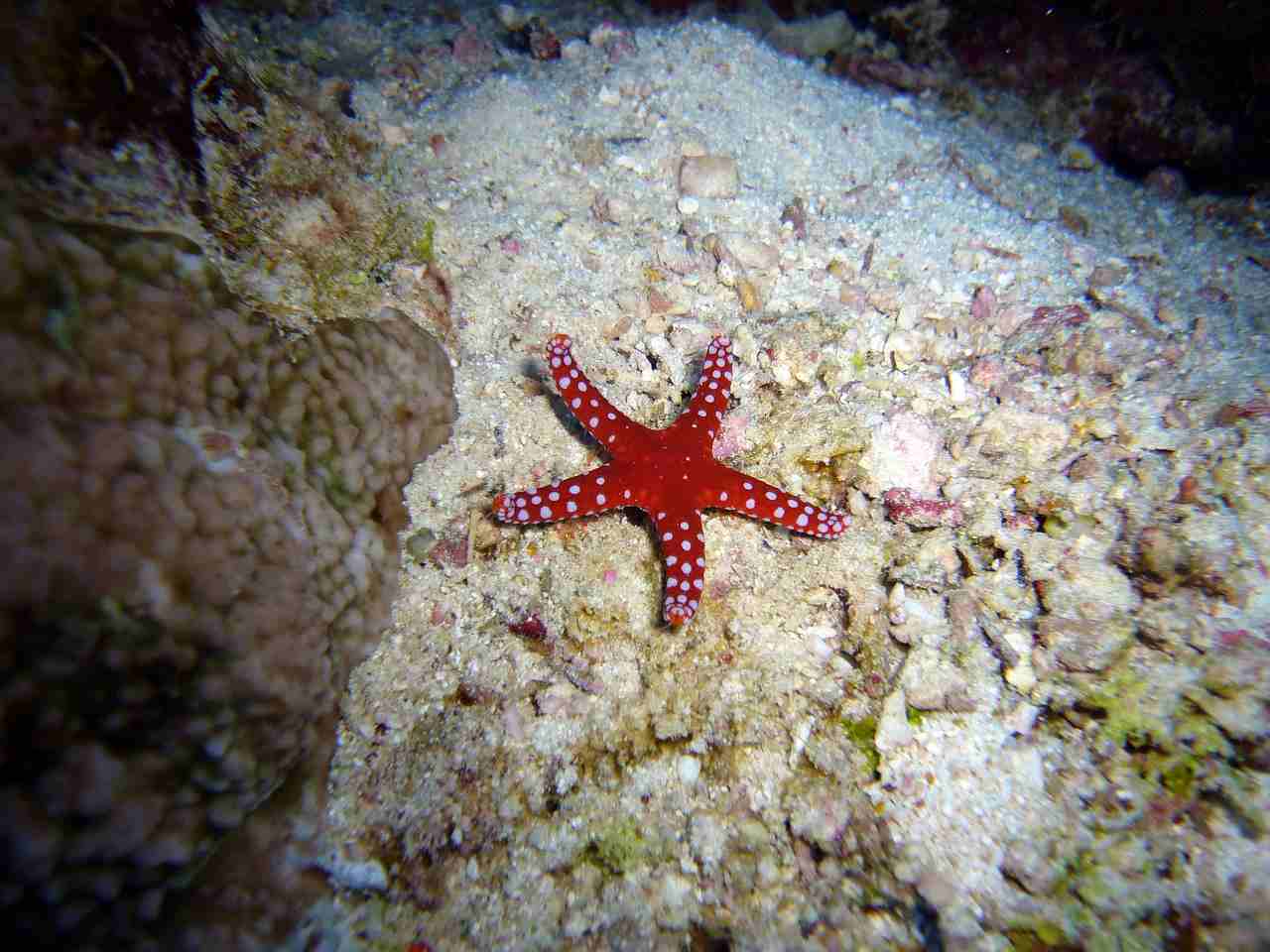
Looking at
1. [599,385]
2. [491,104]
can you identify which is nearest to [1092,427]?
[599,385]

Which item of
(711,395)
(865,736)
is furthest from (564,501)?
(865,736)

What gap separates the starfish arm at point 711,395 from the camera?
4797 millimetres

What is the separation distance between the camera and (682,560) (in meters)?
4.34

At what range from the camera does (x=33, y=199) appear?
3123 millimetres

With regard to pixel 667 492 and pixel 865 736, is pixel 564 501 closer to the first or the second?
pixel 667 492

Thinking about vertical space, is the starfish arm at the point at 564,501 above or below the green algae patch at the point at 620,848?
above

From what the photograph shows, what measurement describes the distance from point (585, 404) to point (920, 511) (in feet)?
8.74

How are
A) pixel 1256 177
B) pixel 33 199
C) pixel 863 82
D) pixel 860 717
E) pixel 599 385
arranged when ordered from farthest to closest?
pixel 863 82 → pixel 1256 177 → pixel 599 385 → pixel 860 717 → pixel 33 199

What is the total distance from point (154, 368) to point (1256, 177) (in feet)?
37.1

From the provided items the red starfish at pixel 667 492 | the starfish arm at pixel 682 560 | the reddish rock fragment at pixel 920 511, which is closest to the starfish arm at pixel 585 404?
the red starfish at pixel 667 492

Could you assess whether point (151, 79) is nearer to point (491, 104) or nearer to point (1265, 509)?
point (491, 104)

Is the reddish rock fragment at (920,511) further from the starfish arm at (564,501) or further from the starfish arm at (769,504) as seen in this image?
the starfish arm at (564,501)

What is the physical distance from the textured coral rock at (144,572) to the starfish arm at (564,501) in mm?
1123

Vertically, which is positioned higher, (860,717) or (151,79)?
(151,79)
